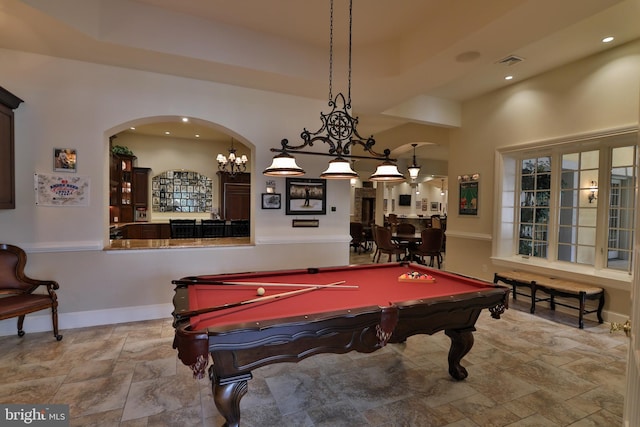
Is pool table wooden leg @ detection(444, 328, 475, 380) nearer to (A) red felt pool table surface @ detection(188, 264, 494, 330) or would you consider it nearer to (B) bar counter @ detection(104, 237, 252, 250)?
(A) red felt pool table surface @ detection(188, 264, 494, 330)

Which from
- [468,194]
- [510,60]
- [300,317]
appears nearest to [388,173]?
[300,317]

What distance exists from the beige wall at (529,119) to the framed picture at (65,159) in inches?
241

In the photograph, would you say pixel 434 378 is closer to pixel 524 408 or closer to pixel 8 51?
pixel 524 408

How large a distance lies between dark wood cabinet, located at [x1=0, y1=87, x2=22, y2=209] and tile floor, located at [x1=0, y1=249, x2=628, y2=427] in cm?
153

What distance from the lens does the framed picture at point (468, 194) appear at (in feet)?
18.7

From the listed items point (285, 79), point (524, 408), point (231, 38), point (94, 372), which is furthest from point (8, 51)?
point (524, 408)

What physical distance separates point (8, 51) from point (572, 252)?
7561 millimetres

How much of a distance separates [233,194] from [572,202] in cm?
779

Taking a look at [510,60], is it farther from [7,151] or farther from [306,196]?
[7,151]

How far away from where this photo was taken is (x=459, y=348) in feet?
8.65

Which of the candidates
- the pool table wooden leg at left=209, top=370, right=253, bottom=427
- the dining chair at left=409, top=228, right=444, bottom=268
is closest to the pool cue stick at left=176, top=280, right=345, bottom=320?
the pool table wooden leg at left=209, top=370, right=253, bottom=427

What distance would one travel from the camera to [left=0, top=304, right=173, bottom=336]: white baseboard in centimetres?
343

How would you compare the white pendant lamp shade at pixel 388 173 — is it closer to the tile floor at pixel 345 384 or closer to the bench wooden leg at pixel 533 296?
the tile floor at pixel 345 384

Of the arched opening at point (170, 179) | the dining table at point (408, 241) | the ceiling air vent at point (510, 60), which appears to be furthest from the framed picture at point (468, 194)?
the arched opening at point (170, 179)
